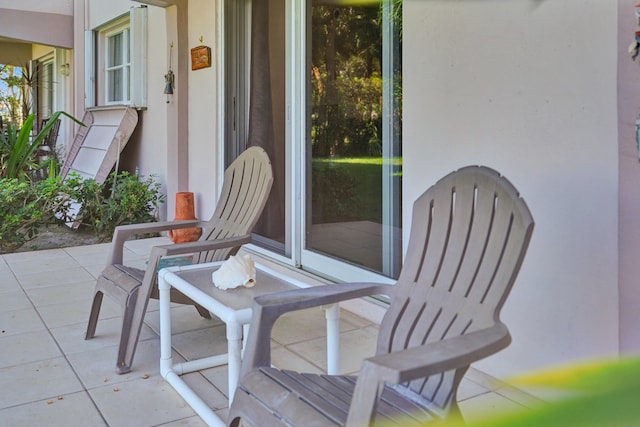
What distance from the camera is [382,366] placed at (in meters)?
1.22

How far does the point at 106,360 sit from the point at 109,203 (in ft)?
11.1

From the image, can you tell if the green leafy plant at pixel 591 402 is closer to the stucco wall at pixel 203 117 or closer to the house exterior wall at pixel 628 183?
the house exterior wall at pixel 628 183

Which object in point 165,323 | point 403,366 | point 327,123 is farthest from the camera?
point 327,123

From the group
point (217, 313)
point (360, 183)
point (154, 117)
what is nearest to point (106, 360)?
point (217, 313)

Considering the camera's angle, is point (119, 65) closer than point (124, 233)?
No

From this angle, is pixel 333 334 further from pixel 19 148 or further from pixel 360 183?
pixel 19 148

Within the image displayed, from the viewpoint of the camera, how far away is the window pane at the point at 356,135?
324cm

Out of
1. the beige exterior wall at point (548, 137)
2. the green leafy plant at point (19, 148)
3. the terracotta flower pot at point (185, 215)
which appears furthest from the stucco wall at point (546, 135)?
the green leafy plant at point (19, 148)

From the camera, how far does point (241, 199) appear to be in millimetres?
3189

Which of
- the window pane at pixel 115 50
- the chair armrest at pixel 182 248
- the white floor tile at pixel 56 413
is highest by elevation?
the window pane at pixel 115 50

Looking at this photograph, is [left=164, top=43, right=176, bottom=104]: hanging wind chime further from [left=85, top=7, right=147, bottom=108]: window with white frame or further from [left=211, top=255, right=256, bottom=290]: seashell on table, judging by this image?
[left=211, top=255, right=256, bottom=290]: seashell on table

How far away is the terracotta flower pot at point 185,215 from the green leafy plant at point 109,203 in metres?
0.71

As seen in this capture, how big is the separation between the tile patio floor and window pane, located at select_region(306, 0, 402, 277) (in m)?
0.51

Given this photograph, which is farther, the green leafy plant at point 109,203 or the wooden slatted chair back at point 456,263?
the green leafy plant at point 109,203
